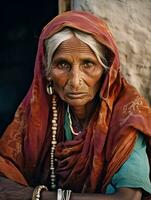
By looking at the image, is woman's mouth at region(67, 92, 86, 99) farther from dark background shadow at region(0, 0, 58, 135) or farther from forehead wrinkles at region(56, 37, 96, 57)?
dark background shadow at region(0, 0, 58, 135)

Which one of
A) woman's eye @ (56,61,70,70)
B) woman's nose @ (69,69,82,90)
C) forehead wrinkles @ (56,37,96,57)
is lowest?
woman's nose @ (69,69,82,90)

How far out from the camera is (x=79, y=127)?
3.50 metres

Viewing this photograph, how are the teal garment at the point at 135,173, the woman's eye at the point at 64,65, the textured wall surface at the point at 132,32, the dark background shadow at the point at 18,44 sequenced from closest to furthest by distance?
the teal garment at the point at 135,173 → the woman's eye at the point at 64,65 → the textured wall surface at the point at 132,32 → the dark background shadow at the point at 18,44

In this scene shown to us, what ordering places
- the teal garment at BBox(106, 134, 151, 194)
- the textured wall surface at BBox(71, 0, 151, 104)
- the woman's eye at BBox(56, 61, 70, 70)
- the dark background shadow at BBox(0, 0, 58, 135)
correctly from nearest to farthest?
the teal garment at BBox(106, 134, 151, 194), the woman's eye at BBox(56, 61, 70, 70), the textured wall surface at BBox(71, 0, 151, 104), the dark background shadow at BBox(0, 0, 58, 135)

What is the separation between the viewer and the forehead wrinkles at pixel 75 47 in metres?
3.19

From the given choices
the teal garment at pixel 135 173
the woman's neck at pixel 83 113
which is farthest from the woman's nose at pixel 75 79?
the teal garment at pixel 135 173

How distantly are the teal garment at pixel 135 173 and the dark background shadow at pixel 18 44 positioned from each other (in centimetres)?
160

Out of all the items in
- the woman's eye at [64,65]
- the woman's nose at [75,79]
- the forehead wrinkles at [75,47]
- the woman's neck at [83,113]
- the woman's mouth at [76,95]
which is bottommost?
the woman's neck at [83,113]

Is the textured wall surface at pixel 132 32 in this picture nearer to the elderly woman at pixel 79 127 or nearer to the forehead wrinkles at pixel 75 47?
the elderly woman at pixel 79 127

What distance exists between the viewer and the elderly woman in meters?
3.18

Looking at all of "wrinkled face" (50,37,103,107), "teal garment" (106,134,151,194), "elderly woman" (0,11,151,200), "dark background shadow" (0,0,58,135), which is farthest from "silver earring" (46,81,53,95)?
"dark background shadow" (0,0,58,135)

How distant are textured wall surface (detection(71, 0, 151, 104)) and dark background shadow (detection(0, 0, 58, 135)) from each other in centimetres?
71

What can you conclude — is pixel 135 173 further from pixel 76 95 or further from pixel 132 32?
pixel 132 32

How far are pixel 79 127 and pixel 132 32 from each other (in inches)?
28.0
